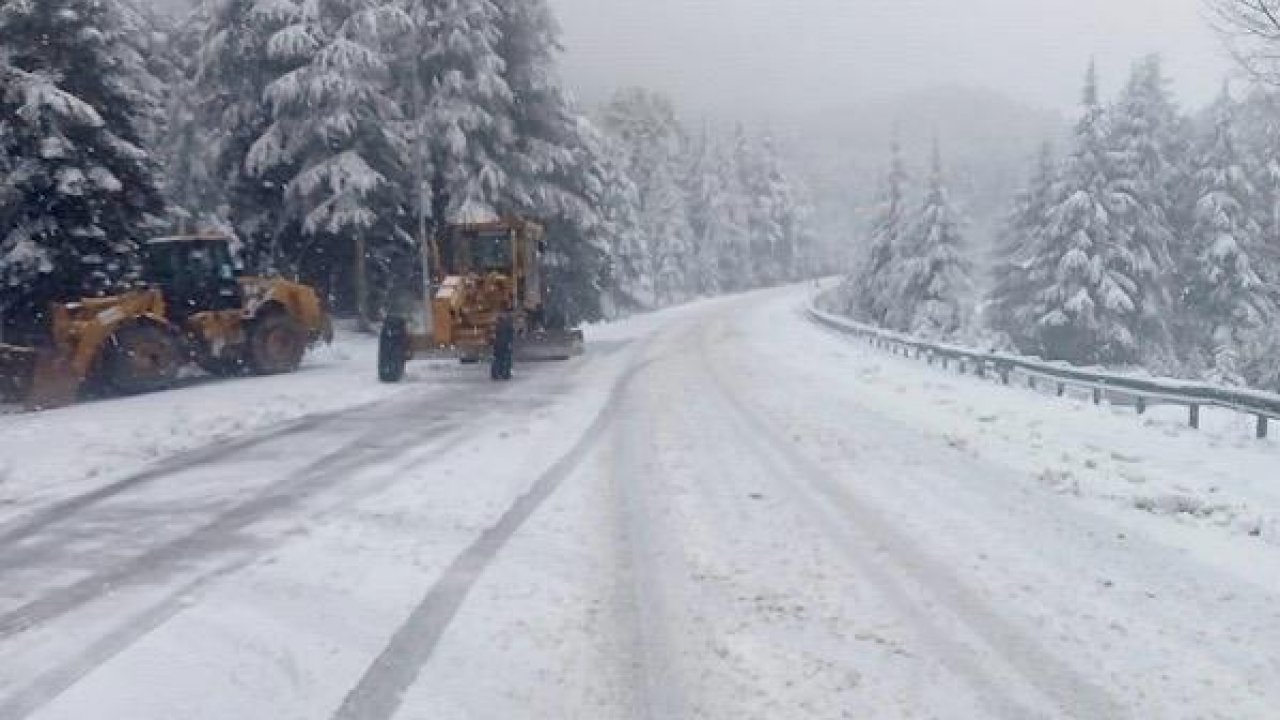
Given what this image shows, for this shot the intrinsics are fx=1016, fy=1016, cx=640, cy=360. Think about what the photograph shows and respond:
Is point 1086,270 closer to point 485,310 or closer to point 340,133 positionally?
point 485,310

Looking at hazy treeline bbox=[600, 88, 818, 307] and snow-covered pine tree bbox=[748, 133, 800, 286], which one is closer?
hazy treeline bbox=[600, 88, 818, 307]

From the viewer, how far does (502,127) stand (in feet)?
95.9

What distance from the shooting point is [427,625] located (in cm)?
551

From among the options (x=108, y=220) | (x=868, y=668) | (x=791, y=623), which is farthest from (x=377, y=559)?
(x=108, y=220)

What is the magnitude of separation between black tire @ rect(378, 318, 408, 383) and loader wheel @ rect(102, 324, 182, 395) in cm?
352

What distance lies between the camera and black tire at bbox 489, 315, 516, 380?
62.5 ft

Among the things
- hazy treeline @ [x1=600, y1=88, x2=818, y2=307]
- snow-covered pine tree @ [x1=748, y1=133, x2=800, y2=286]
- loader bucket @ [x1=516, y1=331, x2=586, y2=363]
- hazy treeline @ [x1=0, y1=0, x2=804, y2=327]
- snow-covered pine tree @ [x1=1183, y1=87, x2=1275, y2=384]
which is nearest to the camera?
hazy treeline @ [x1=0, y1=0, x2=804, y2=327]

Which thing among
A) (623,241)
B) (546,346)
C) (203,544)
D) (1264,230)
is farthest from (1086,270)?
(203,544)

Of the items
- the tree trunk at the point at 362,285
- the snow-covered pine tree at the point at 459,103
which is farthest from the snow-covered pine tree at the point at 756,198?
the tree trunk at the point at 362,285

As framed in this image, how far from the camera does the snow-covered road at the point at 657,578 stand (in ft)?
15.3

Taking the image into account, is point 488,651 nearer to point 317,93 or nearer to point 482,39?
point 317,93

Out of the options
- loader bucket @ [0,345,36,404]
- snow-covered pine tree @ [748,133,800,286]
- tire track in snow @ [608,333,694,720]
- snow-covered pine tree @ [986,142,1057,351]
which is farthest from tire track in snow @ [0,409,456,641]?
snow-covered pine tree @ [748,133,800,286]

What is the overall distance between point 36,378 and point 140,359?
1.61 metres

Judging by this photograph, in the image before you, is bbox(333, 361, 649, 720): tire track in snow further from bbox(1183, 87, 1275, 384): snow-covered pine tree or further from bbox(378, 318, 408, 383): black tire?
bbox(1183, 87, 1275, 384): snow-covered pine tree
